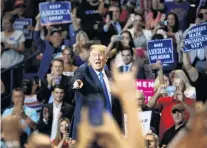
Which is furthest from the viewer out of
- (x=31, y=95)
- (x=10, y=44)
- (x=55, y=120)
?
(x=10, y=44)

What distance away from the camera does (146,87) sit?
33.4 feet

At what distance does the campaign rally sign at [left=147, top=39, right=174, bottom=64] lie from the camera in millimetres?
10719

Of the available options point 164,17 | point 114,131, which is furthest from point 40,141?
point 164,17

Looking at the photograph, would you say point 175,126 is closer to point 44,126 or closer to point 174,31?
point 44,126

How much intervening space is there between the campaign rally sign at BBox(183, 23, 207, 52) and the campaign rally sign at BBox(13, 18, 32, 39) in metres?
3.28

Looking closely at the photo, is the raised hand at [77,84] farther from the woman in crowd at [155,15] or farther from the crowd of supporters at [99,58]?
the woman in crowd at [155,15]

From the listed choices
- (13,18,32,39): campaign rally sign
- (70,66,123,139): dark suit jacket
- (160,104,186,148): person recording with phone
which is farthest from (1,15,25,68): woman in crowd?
(70,66,123,139): dark suit jacket

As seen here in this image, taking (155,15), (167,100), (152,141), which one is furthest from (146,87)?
(155,15)

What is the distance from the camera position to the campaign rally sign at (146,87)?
10.1m

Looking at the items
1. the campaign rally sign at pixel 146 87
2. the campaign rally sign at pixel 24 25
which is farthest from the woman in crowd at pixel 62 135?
the campaign rally sign at pixel 24 25

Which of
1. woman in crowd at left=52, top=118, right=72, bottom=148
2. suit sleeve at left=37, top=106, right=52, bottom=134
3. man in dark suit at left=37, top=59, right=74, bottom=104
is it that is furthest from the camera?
man in dark suit at left=37, top=59, right=74, bottom=104

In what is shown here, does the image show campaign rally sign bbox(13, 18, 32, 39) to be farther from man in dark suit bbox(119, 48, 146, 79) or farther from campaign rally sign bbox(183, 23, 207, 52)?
campaign rally sign bbox(183, 23, 207, 52)

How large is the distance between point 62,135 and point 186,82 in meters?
1.74

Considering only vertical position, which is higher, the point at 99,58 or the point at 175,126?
the point at 99,58
